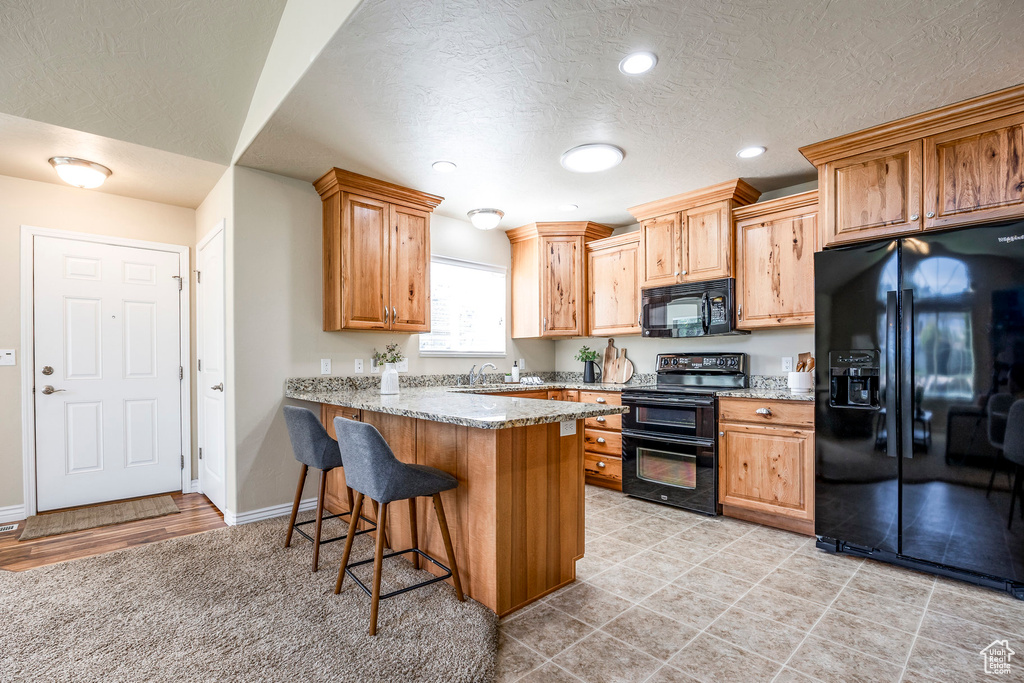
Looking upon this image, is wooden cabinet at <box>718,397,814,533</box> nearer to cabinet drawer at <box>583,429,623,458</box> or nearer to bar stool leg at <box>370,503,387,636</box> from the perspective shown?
cabinet drawer at <box>583,429,623,458</box>

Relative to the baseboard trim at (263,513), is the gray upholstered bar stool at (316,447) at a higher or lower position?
higher

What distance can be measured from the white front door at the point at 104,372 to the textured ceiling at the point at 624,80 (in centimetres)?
149

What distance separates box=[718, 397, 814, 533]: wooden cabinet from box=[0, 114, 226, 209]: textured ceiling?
12.6 ft

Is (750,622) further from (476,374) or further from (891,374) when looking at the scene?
(476,374)

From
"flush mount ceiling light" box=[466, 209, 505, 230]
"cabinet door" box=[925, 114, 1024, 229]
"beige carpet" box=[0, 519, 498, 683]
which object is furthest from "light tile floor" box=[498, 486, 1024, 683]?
"flush mount ceiling light" box=[466, 209, 505, 230]

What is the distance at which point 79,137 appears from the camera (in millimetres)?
2807

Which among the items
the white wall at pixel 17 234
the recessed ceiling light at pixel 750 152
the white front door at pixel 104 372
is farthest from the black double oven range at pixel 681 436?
the white wall at pixel 17 234

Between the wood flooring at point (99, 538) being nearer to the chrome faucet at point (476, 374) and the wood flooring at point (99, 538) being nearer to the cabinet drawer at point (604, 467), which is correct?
the chrome faucet at point (476, 374)

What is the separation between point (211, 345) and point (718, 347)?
3.91 meters

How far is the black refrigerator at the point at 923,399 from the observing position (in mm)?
2266

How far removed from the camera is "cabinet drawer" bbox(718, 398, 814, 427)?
300cm

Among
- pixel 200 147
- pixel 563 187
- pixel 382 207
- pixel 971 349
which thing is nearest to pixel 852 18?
pixel 971 349

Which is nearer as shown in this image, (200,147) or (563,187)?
(200,147)

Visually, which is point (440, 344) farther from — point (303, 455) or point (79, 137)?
point (79, 137)
